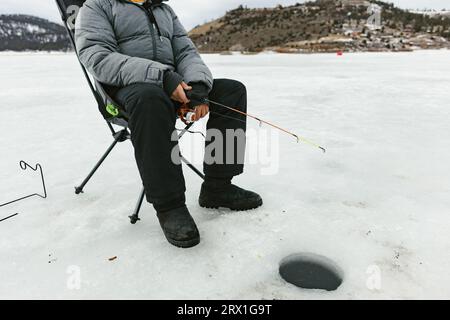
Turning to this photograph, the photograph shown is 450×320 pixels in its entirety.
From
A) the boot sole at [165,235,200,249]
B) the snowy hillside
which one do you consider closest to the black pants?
the boot sole at [165,235,200,249]

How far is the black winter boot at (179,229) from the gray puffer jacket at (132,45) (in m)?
0.62

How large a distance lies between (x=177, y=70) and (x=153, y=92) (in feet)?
1.91

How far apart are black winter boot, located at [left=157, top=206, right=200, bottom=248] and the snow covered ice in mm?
45

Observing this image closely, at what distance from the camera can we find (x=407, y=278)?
1340 millimetres

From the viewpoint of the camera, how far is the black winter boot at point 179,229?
61.2 inches

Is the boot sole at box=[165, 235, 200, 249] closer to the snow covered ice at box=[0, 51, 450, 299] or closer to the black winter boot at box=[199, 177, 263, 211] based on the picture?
the snow covered ice at box=[0, 51, 450, 299]

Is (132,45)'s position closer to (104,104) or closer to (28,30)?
(104,104)

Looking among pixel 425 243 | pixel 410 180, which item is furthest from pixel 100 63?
pixel 410 180

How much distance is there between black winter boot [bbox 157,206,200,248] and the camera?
1555 millimetres

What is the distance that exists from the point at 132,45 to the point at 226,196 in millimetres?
958

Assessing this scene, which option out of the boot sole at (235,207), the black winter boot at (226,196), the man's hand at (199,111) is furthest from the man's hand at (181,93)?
the boot sole at (235,207)

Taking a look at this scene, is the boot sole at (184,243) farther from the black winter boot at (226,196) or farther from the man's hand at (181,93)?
the man's hand at (181,93)

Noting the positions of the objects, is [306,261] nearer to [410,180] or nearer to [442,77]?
[410,180]

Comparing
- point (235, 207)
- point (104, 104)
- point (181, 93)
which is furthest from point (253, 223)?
point (104, 104)
